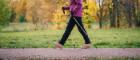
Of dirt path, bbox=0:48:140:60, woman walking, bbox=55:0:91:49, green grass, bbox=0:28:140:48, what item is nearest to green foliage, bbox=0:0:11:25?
green grass, bbox=0:28:140:48

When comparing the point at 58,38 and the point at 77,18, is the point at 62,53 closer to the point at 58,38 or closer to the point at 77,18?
the point at 77,18

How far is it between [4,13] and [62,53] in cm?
190

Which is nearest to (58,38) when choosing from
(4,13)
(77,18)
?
(4,13)

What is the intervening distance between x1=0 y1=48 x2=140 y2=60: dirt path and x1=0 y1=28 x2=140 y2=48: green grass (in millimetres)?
901

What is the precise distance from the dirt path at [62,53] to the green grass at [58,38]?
2.96 feet

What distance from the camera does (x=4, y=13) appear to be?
7.70 metres

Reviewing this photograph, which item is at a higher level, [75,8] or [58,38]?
[75,8]

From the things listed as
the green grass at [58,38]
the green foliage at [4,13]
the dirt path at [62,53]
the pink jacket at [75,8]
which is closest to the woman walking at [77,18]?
the pink jacket at [75,8]

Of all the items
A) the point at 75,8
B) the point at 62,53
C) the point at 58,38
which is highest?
the point at 75,8

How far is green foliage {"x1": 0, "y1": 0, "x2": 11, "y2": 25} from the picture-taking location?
7.53m

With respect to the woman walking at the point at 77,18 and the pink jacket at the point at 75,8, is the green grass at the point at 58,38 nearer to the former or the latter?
the woman walking at the point at 77,18

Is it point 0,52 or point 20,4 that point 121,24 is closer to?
point 20,4

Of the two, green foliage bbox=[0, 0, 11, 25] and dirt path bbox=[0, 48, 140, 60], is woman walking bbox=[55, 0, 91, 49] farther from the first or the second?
green foliage bbox=[0, 0, 11, 25]

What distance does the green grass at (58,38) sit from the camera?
25.2 feet
